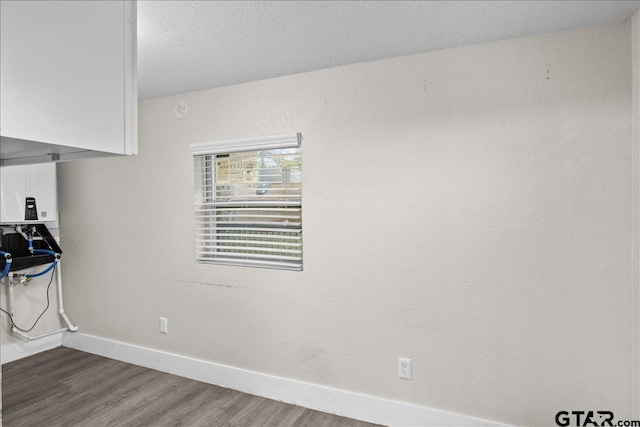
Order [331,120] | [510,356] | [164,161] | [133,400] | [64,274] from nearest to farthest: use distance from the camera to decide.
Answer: [510,356], [331,120], [133,400], [164,161], [64,274]

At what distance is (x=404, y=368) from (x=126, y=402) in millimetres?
1949

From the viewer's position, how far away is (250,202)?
116 inches

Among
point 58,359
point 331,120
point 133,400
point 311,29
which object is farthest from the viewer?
point 58,359

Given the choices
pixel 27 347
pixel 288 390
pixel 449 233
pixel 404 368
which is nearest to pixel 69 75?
pixel 449 233

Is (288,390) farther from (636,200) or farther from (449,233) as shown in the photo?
(636,200)

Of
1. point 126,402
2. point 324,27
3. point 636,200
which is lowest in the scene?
point 126,402

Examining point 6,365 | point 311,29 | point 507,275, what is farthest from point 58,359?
point 507,275

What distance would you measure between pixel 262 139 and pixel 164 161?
0.98m

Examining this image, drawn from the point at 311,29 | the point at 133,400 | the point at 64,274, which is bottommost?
the point at 133,400

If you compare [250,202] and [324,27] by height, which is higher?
[324,27]

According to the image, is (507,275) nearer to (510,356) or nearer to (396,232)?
(510,356)

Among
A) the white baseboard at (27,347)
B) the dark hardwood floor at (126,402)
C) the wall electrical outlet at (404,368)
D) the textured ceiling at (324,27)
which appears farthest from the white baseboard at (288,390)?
the textured ceiling at (324,27)

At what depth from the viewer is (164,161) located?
10.6 ft

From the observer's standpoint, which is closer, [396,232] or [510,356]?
[510,356]
